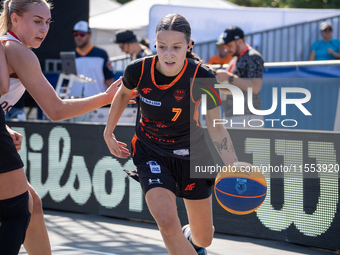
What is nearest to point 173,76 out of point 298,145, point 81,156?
point 298,145

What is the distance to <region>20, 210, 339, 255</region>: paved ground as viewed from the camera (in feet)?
15.8

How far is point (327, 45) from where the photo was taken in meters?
9.38

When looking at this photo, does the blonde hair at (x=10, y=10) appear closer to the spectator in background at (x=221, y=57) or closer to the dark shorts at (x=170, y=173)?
the dark shorts at (x=170, y=173)

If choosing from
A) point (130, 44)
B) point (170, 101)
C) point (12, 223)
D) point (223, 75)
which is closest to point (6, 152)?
point (12, 223)

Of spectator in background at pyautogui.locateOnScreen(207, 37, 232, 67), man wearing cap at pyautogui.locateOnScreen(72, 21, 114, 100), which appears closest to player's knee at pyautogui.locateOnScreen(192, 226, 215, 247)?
man wearing cap at pyautogui.locateOnScreen(72, 21, 114, 100)

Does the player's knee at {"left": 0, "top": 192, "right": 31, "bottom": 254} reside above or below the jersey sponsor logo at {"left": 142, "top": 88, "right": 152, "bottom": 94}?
below

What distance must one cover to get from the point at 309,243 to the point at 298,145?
107cm

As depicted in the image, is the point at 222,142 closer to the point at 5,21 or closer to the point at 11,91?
the point at 11,91

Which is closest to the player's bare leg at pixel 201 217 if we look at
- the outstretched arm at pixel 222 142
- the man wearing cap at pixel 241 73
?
the outstretched arm at pixel 222 142

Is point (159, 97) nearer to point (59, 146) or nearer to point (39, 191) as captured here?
point (59, 146)

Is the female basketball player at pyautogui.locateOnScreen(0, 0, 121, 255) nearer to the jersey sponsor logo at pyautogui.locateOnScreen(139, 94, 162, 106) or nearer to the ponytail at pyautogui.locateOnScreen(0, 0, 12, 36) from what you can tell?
the ponytail at pyautogui.locateOnScreen(0, 0, 12, 36)

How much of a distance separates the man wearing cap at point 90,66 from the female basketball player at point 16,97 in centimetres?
498

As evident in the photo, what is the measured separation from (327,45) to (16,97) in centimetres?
768

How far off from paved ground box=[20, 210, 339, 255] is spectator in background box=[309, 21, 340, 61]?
5.38m
